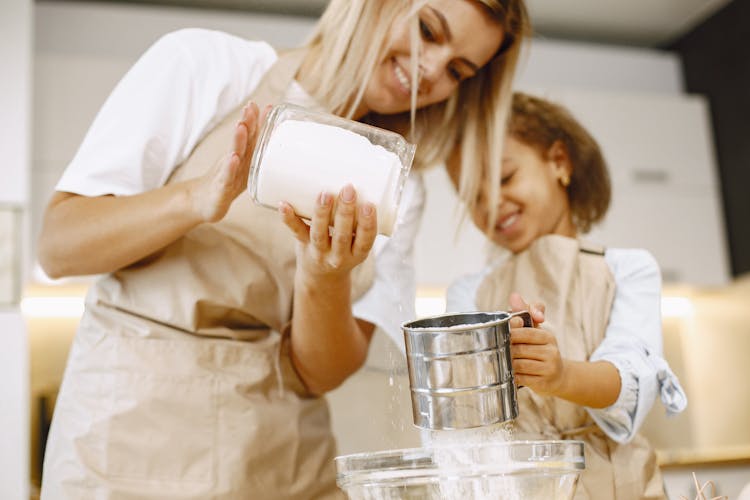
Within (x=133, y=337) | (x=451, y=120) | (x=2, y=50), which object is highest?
(x=2, y=50)

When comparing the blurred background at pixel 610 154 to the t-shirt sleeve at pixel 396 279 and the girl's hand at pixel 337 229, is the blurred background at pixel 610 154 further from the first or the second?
the girl's hand at pixel 337 229

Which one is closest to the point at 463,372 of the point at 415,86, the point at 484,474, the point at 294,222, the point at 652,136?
the point at 484,474

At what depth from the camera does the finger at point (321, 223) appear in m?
0.68

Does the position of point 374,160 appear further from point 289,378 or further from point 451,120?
point 451,120

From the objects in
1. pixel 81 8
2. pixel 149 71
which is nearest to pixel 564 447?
pixel 149 71

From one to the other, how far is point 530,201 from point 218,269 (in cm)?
40

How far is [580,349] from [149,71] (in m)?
0.56

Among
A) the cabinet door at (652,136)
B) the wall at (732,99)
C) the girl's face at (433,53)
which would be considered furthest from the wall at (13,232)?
the wall at (732,99)

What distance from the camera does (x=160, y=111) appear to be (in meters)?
0.91

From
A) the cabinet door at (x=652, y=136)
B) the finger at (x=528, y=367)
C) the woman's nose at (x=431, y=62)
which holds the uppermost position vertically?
the cabinet door at (x=652, y=136)

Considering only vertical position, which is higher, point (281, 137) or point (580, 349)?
point (281, 137)

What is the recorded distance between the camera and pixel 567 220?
3.52ft

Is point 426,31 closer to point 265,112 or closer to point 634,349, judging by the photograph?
point 265,112

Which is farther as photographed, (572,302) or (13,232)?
(13,232)
